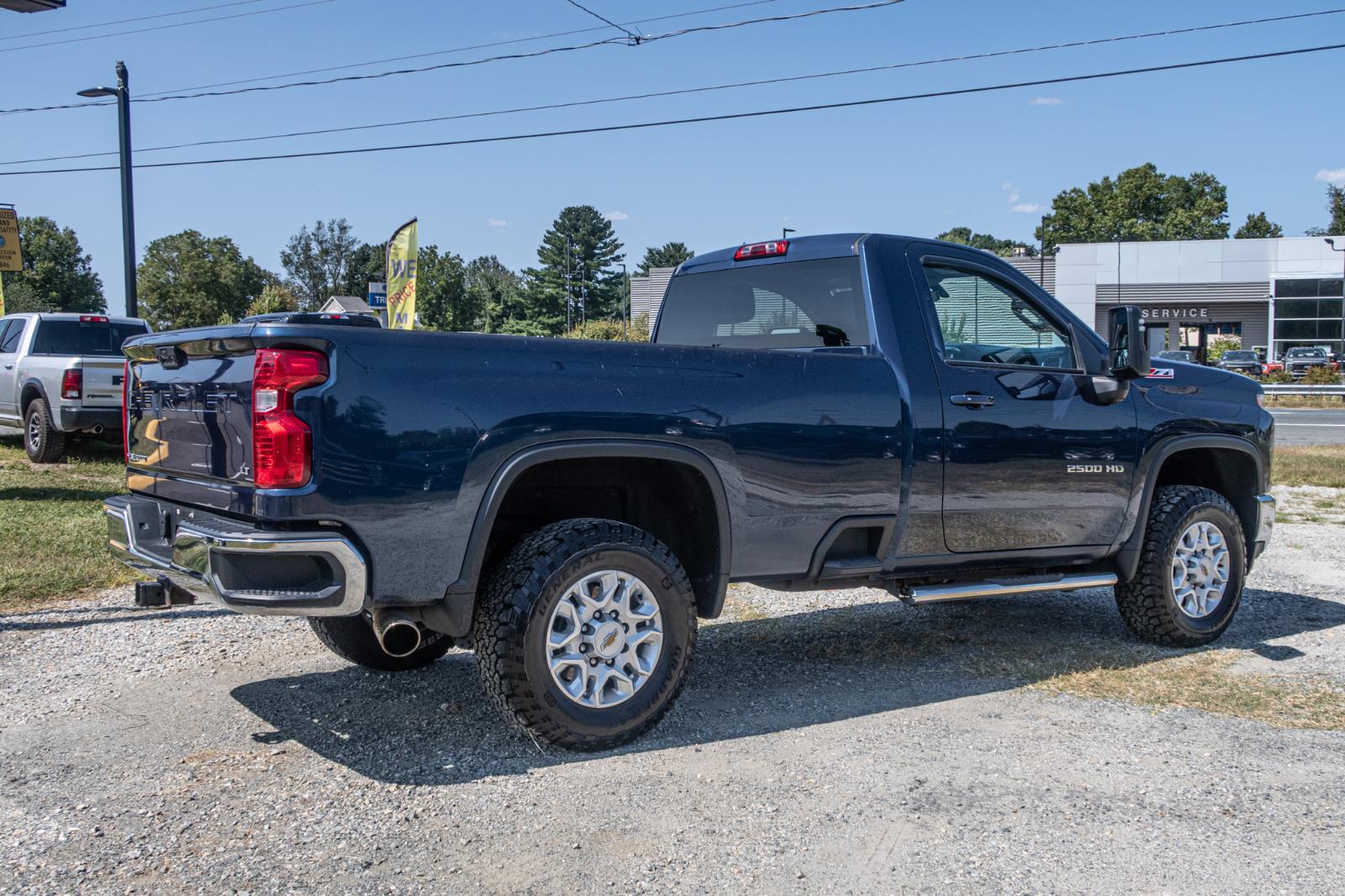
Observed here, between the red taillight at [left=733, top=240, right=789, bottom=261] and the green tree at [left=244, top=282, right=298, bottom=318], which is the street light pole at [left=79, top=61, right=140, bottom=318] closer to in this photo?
the red taillight at [left=733, top=240, right=789, bottom=261]

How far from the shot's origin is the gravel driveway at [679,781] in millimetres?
3332

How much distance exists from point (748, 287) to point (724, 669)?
6.20 ft

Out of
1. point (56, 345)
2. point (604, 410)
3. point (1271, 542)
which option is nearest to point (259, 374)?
point (604, 410)

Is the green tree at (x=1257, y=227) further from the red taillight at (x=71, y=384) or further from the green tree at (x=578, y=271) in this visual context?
the red taillight at (x=71, y=384)

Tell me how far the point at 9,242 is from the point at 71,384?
1073 centimetres

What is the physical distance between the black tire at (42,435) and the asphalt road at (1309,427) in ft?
57.9

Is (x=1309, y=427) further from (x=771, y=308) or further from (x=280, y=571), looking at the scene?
(x=280, y=571)

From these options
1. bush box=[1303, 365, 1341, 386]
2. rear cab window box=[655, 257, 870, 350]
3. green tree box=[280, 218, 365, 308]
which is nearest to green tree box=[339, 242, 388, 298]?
green tree box=[280, 218, 365, 308]

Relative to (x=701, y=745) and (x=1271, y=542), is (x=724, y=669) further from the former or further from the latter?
(x=1271, y=542)

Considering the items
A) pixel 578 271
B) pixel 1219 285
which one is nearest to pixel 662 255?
pixel 578 271

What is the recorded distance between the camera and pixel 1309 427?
75.4 feet

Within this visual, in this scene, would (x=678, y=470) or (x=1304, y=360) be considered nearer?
(x=678, y=470)

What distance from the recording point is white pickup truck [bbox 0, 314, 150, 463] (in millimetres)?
13078

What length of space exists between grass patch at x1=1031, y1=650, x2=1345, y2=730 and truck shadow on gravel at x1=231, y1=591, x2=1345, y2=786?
6.3 inches
